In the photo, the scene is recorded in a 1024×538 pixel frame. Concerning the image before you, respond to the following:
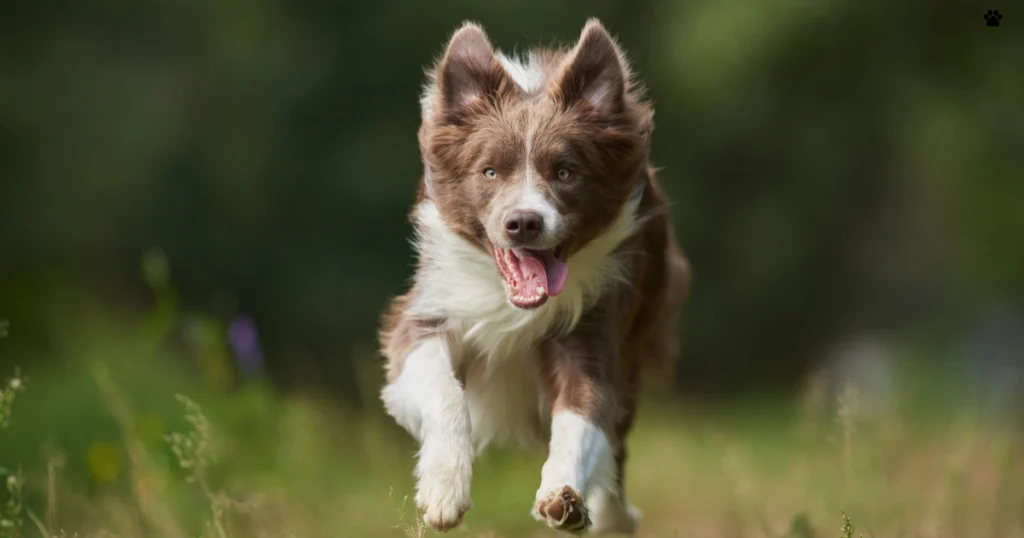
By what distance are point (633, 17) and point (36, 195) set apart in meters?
5.97

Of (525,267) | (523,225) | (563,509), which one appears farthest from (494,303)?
(563,509)

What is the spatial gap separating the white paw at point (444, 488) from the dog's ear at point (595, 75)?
55.2 inches

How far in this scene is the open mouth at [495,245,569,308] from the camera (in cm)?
523

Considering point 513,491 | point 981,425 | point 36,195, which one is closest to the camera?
point 513,491

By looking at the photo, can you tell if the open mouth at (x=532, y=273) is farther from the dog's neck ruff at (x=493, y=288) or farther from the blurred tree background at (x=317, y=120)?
the blurred tree background at (x=317, y=120)

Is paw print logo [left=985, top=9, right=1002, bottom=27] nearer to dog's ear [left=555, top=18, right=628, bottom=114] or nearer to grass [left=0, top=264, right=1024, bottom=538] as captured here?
grass [left=0, top=264, right=1024, bottom=538]

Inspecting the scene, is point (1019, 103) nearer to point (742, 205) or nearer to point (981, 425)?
point (742, 205)

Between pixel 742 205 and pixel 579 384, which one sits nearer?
pixel 579 384

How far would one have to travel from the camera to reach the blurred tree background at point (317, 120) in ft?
43.4

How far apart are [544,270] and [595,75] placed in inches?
31.8

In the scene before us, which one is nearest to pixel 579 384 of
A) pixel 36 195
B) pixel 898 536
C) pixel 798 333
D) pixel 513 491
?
pixel 898 536

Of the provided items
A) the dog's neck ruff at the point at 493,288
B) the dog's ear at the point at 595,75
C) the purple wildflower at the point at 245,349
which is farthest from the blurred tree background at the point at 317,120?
the dog's ear at the point at 595,75

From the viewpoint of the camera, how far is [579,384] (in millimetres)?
5477

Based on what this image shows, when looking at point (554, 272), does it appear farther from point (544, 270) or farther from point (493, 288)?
point (493, 288)
